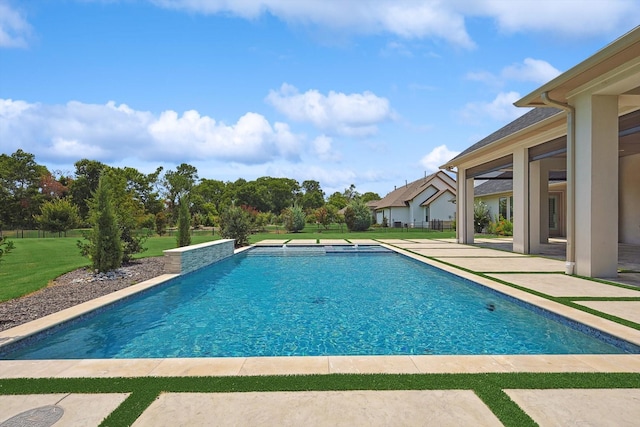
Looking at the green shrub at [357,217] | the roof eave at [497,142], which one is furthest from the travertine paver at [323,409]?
the green shrub at [357,217]

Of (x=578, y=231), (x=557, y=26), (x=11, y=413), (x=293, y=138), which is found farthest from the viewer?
(x=293, y=138)

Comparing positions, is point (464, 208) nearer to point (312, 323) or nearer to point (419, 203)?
point (312, 323)

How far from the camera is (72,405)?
111 inches

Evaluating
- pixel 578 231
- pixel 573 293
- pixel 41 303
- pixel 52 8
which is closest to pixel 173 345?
pixel 41 303

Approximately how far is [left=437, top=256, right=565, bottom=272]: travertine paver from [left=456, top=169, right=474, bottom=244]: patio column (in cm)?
600

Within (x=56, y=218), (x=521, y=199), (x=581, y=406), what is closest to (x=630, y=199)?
(x=521, y=199)

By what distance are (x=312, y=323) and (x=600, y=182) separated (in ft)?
23.5

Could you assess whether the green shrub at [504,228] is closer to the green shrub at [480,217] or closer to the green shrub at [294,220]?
the green shrub at [480,217]

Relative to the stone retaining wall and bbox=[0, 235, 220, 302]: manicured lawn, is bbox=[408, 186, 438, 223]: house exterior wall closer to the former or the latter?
the stone retaining wall

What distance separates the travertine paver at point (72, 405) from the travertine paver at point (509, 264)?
Result: 8.94 meters

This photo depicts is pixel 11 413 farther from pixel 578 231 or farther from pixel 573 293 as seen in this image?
pixel 578 231

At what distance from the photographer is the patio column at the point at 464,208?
17.8 m

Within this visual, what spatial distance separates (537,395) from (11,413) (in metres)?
4.18

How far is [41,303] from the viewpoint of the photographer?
21.0 feet
